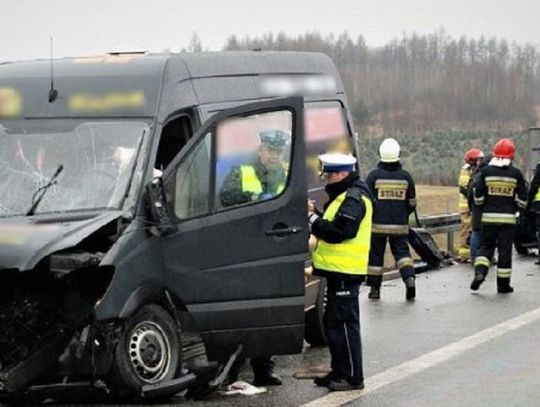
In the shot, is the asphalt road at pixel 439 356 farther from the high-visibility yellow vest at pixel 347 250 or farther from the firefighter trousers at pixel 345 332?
the high-visibility yellow vest at pixel 347 250

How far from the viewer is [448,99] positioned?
36812 mm

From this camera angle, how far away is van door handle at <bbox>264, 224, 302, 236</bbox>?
7617 millimetres

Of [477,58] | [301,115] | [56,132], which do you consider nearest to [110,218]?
[56,132]

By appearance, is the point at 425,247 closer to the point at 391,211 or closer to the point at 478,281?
the point at 478,281

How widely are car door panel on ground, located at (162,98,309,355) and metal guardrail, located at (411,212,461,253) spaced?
386 inches

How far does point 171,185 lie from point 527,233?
1142cm

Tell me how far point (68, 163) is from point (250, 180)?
1.16 m

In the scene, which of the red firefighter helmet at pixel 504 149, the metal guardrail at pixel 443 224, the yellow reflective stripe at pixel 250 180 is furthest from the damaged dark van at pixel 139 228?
the metal guardrail at pixel 443 224

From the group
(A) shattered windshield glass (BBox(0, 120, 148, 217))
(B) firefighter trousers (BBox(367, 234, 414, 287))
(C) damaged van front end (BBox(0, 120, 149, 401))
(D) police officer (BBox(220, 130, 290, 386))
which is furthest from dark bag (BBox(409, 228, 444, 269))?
(C) damaged van front end (BBox(0, 120, 149, 401))

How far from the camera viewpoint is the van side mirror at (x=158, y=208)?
702 centimetres

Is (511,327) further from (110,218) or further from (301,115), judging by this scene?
(110,218)

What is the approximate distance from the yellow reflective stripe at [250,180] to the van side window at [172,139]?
454mm

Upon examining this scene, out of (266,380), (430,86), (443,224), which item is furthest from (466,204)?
(430,86)

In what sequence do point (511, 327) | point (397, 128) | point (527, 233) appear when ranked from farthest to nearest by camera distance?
point (397, 128), point (527, 233), point (511, 327)
